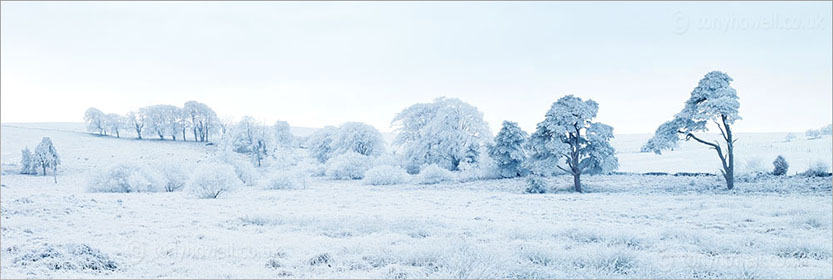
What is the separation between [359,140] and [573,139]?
3235cm

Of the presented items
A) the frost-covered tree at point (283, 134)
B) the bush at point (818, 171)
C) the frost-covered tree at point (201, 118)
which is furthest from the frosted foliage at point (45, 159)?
the bush at point (818, 171)

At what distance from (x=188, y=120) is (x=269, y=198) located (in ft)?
204

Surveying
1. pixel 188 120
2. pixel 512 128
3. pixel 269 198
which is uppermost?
pixel 188 120

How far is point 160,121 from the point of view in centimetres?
7619

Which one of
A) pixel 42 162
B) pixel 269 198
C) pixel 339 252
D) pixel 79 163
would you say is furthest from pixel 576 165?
pixel 79 163

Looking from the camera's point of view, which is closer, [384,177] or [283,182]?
[283,182]

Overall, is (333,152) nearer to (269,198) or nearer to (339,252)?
(269,198)

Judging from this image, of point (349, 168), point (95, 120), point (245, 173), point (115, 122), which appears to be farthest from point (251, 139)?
point (95, 120)

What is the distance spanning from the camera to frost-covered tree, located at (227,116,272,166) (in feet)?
205

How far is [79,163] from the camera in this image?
51.4 metres

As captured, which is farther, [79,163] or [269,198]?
[79,163]

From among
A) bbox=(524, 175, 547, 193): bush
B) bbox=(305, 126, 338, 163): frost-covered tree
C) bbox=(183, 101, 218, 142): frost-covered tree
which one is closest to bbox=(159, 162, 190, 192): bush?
bbox=(305, 126, 338, 163): frost-covered tree

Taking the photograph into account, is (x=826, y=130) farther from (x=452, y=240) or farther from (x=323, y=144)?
(x=452, y=240)

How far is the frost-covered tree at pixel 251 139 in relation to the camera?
6250 centimetres
